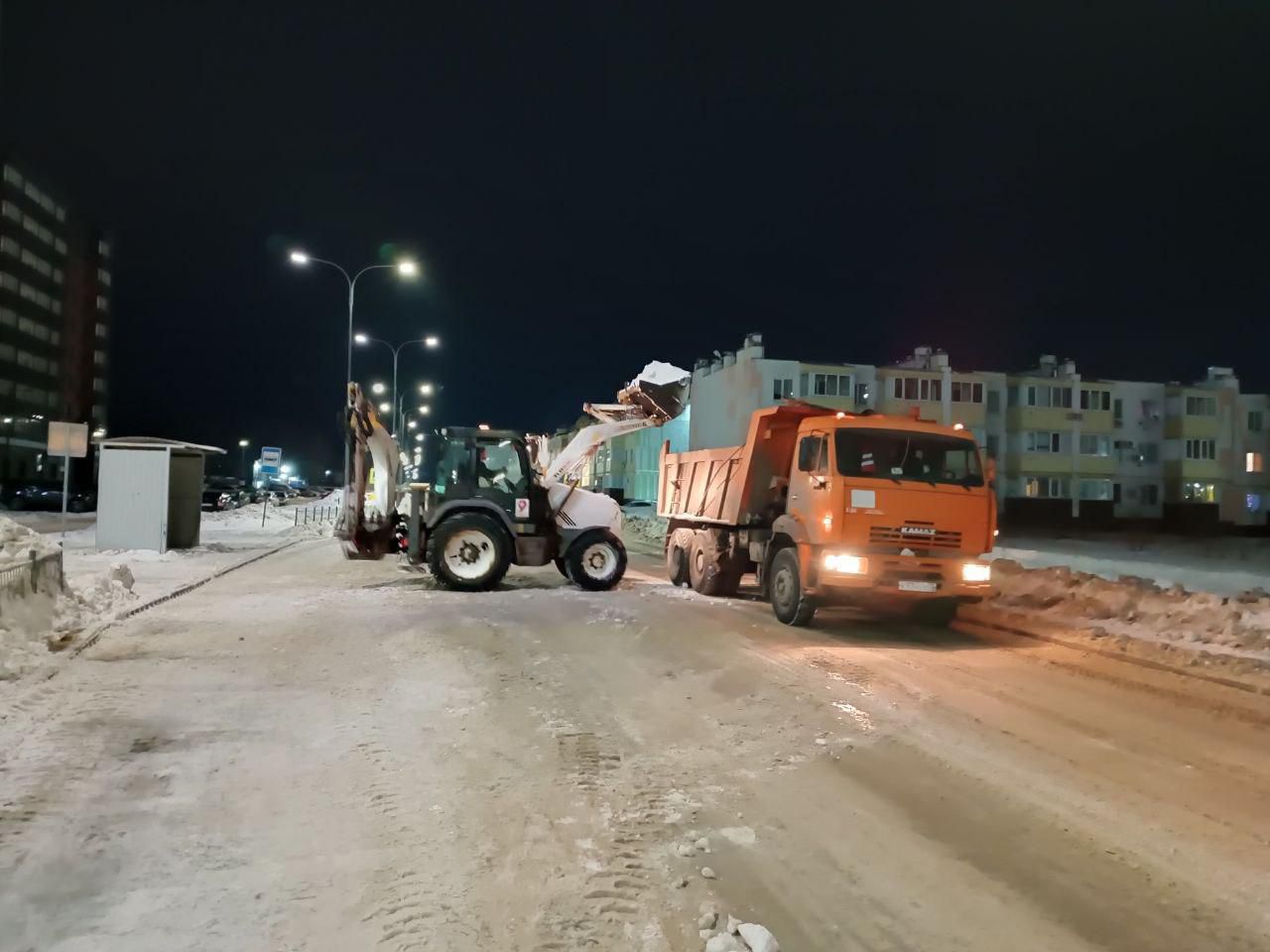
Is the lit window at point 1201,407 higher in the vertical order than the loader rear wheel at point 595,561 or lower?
higher

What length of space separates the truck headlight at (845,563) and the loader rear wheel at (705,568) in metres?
4.29

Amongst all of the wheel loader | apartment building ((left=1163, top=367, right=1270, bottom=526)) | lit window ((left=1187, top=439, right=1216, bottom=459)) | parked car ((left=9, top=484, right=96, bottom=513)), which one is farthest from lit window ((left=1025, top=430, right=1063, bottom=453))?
parked car ((left=9, top=484, right=96, bottom=513))

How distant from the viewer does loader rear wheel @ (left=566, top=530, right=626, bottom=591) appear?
1706cm

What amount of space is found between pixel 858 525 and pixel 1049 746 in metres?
5.08

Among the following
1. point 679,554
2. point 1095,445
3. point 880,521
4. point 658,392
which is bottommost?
point 679,554

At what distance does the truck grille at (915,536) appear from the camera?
12047mm

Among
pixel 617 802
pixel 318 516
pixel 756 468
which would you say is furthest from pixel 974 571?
pixel 318 516

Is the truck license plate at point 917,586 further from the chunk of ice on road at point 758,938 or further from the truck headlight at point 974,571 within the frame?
the chunk of ice on road at point 758,938

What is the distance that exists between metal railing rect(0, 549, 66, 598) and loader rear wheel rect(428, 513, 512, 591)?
559 centimetres

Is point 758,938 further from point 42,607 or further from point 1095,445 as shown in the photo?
point 1095,445

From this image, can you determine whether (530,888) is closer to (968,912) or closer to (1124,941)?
(968,912)

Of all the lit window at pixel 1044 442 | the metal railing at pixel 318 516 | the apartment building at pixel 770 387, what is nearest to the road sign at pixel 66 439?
the metal railing at pixel 318 516

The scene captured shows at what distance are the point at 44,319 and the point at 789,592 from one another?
4136 inches

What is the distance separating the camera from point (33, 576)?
11.5 m
